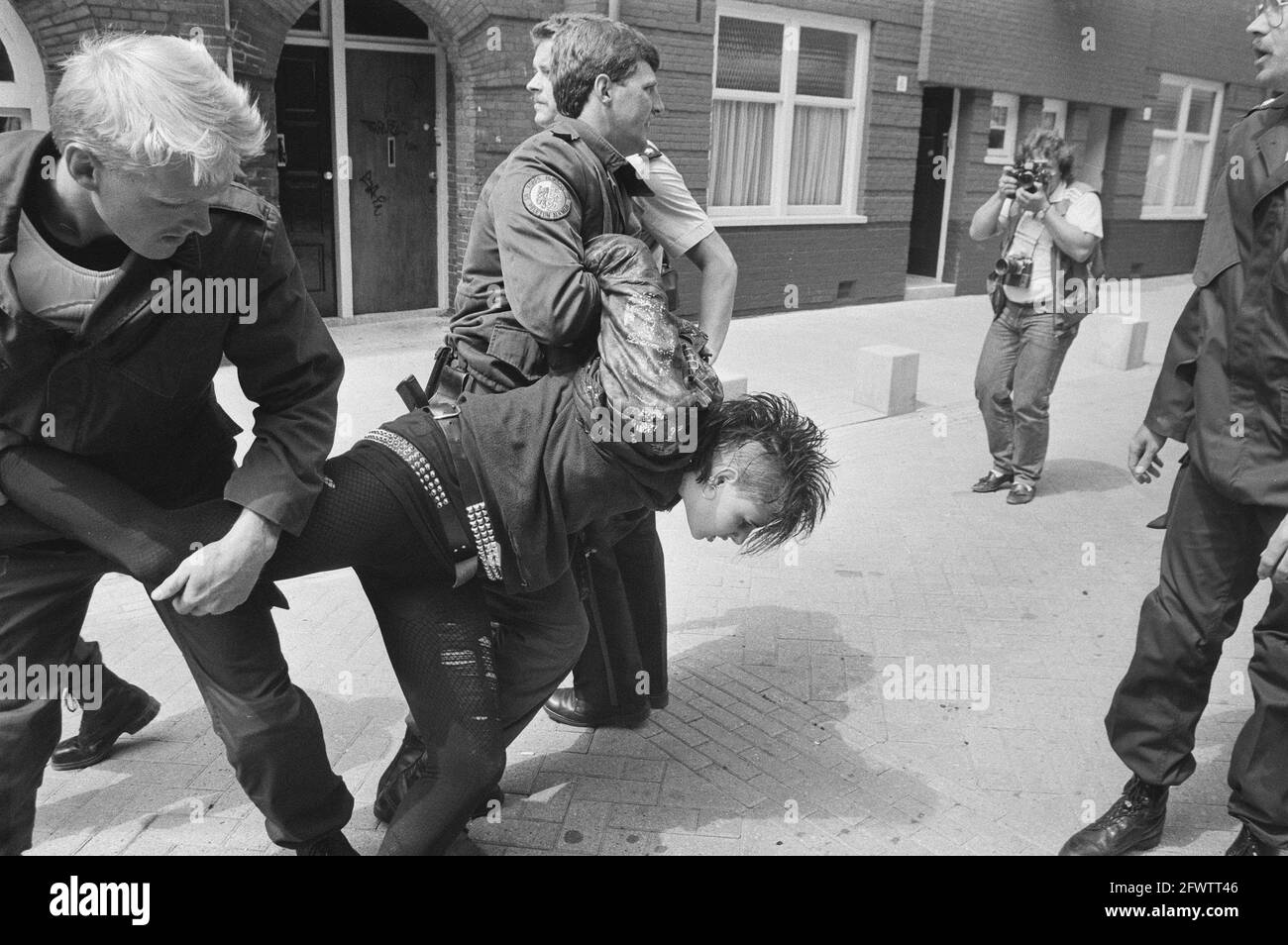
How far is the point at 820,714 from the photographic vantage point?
3838 millimetres

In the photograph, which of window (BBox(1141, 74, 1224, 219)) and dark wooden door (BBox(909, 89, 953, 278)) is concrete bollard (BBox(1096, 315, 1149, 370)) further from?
window (BBox(1141, 74, 1224, 219))

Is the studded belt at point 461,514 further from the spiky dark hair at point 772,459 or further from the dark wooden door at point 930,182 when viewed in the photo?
the dark wooden door at point 930,182

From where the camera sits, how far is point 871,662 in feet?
14.0

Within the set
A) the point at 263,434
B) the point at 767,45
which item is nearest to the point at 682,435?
the point at 263,434

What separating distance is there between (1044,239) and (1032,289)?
0.97 ft

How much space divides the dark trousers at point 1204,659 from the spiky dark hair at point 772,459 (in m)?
1.08

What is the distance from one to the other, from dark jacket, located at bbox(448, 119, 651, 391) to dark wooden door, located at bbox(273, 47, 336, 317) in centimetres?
664

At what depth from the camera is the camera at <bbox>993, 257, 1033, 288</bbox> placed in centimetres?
618

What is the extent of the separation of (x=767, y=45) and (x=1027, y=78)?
4.22 meters

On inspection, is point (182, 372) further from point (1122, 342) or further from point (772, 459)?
point (1122, 342)

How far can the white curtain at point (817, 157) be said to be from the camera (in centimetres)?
1227

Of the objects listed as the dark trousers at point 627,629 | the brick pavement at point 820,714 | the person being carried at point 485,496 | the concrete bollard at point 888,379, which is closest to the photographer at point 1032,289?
the brick pavement at point 820,714

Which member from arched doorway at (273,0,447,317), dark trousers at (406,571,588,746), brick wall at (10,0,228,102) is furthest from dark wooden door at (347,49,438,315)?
dark trousers at (406,571,588,746)
